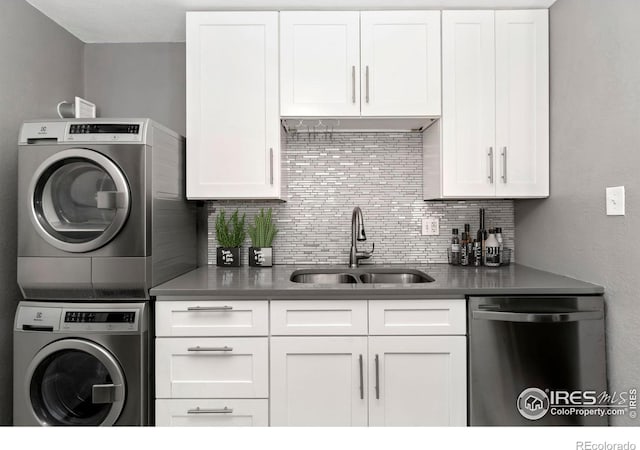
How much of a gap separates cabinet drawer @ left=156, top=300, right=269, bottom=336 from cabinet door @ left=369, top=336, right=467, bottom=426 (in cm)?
53

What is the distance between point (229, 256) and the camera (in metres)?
2.61

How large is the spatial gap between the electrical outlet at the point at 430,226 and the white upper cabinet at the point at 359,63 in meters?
0.70

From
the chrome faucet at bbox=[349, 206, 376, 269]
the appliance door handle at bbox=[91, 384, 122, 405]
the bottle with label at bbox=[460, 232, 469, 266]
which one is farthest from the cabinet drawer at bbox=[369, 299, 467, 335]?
the appliance door handle at bbox=[91, 384, 122, 405]

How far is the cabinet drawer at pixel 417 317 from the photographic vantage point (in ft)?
6.23

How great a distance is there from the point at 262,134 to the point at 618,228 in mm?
1731

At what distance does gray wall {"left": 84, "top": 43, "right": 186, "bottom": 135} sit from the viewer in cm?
273

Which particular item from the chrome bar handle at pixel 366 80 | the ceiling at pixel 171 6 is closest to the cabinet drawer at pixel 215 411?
the chrome bar handle at pixel 366 80

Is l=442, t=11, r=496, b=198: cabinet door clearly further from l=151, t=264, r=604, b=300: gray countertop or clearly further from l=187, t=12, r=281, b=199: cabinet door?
l=187, t=12, r=281, b=199: cabinet door

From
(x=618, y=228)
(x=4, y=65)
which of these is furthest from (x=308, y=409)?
(x=4, y=65)

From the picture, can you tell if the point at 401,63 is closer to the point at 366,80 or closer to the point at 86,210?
the point at 366,80

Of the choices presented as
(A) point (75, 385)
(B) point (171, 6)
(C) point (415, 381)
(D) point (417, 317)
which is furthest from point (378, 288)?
(B) point (171, 6)

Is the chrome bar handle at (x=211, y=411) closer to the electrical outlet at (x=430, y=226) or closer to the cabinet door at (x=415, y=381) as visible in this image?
the cabinet door at (x=415, y=381)

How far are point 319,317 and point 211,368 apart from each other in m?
0.54

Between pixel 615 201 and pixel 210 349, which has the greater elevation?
pixel 615 201
